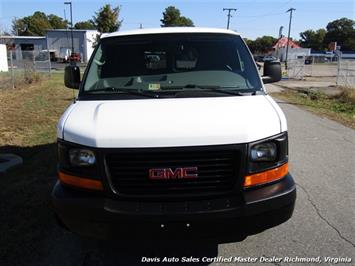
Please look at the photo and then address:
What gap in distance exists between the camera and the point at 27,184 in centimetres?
596

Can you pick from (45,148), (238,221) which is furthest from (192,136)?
(45,148)

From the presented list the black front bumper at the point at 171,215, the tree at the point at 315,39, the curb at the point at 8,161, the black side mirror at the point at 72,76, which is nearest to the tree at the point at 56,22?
the tree at the point at 315,39

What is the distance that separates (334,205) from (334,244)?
1137 millimetres

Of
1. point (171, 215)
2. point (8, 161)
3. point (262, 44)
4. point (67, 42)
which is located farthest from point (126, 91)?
point (262, 44)

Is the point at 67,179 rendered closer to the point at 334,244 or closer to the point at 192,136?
the point at 192,136

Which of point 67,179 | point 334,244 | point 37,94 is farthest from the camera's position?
point 37,94

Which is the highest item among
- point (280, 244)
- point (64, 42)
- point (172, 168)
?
point (172, 168)

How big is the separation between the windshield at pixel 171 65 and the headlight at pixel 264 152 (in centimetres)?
96

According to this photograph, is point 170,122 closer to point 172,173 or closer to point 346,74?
point 172,173

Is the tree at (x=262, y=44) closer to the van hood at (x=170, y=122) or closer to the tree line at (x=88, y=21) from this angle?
the tree line at (x=88, y=21)

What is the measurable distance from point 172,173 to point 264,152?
0.77 metres

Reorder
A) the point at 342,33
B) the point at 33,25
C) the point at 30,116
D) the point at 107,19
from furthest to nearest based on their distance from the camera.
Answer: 1. the point at 342,33
2. the point at 33,25
3. the point at 107,19
4. the point at 30,116

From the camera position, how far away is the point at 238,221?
3297 millimetres

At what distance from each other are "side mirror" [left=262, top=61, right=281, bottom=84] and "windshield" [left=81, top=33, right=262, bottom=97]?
0.53 meters
